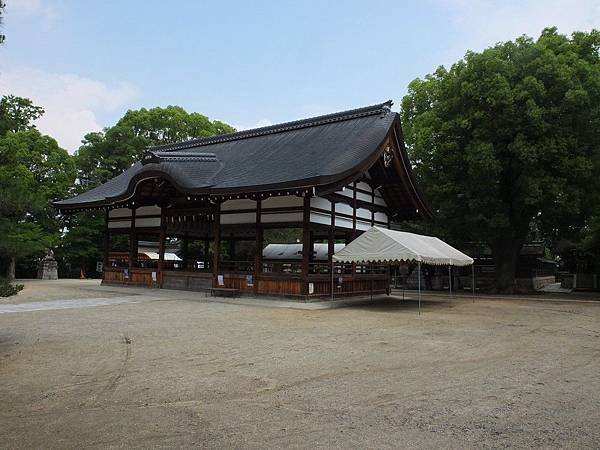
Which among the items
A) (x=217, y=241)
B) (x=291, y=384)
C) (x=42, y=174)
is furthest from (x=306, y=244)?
(x=42, y=174)

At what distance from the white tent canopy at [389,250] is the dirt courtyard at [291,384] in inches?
118

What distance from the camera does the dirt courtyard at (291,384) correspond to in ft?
12.3

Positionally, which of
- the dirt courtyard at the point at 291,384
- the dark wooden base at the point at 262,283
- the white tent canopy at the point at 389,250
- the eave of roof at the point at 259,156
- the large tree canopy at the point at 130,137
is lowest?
the dirt courtyard at the point at 291,384

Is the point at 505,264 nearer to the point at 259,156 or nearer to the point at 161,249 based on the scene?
the point at 259,156

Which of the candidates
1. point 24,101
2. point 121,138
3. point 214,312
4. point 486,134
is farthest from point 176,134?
point 214,312

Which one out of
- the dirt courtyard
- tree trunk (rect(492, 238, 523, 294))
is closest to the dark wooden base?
the dirt courtyard

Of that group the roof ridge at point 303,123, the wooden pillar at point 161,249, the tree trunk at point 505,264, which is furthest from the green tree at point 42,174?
the tree trunk at point 505,264

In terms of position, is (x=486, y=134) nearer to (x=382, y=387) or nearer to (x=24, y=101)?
(x=382, y=387)

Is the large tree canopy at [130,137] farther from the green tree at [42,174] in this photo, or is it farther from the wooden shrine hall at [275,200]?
the wooden shrine hall at [275,200]

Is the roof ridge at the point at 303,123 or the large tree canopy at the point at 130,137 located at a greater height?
the large tree canopy at the point at 130,137

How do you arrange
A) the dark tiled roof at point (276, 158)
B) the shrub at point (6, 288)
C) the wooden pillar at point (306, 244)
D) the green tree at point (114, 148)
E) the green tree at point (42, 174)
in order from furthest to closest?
the green tree at point (114, 148) → the green tree at point (42, 174) → the dark tiled roof at point (276, 158) → the wooden pillar at point (306, 244) → the shrub at point (6, 288)

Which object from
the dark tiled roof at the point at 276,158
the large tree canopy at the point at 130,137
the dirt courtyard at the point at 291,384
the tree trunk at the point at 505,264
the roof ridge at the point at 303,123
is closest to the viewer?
the dirt courtyard at the point at 291,384

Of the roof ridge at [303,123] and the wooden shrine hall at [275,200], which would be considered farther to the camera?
the roof ridge at [303,123]

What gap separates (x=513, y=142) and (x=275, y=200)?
1149cm
